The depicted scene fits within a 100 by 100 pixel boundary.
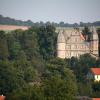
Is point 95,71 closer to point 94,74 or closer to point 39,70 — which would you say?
point 94,74

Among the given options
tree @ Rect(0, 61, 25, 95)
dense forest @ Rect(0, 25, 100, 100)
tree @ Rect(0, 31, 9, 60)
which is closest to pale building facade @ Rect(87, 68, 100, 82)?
dense forest @ Rect(0, 25, 100, 100)

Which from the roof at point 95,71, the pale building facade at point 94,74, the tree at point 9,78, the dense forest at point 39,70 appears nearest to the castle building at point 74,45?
the dense forest at point 39,70

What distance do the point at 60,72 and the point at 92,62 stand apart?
11.1m

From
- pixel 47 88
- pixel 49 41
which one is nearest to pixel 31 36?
pixel 49 41

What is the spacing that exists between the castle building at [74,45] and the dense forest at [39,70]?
2.85ft

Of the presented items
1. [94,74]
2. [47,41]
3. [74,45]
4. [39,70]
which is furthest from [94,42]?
[94,74]

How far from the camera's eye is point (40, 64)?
7425 cm

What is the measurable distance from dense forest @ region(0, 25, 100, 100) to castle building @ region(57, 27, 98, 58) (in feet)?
2.85

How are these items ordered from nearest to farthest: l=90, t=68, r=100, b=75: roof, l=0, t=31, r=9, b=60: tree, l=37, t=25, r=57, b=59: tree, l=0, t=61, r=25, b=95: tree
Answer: l=0, t=61, r=25, b=95: tree
l=90, t=68, r=100, b=75: roof
l=0, t=31, r=9, b=60: tree
l=37, t=25, r=57, b=59: tree

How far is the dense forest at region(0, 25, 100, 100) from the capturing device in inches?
1791

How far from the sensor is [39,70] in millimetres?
72062

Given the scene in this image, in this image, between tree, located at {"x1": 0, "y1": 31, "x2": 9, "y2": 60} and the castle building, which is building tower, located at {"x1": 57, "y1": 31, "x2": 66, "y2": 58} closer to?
the castle building

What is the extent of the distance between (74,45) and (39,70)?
13.8 metres

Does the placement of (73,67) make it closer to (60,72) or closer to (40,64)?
(40,64)
